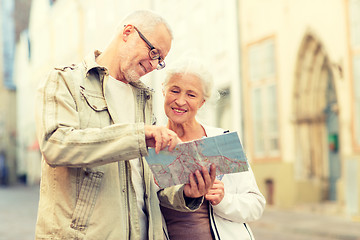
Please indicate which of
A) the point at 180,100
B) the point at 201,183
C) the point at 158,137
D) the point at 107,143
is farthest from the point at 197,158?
the point at 180,100

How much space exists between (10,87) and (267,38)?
106ft

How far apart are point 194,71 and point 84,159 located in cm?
107

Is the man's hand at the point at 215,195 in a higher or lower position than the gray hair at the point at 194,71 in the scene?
lower

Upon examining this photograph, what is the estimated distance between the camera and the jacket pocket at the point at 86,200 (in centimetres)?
209

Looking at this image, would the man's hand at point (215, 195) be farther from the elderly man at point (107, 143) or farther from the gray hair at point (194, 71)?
the gray hair at point (194, 71)

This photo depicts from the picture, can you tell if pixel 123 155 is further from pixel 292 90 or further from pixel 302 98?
pixel 302 98

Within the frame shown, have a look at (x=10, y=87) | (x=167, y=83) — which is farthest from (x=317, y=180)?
(x=10, y=87)

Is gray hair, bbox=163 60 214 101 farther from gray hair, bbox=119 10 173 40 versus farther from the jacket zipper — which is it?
the jacket zipper

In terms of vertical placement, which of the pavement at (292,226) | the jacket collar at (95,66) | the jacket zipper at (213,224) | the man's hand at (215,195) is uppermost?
the jacket collar at (95,66)

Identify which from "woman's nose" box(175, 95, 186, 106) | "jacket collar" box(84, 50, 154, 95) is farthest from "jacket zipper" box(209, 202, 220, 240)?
"jacket collar" box(84, 50, 154, 95)

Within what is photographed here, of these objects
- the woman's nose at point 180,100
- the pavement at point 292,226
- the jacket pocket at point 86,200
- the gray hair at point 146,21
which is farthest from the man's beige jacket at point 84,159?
the pavement at point 292,226

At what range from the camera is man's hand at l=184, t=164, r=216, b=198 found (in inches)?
91.7

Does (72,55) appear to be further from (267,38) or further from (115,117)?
(115,117)

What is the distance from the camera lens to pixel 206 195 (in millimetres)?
2625
